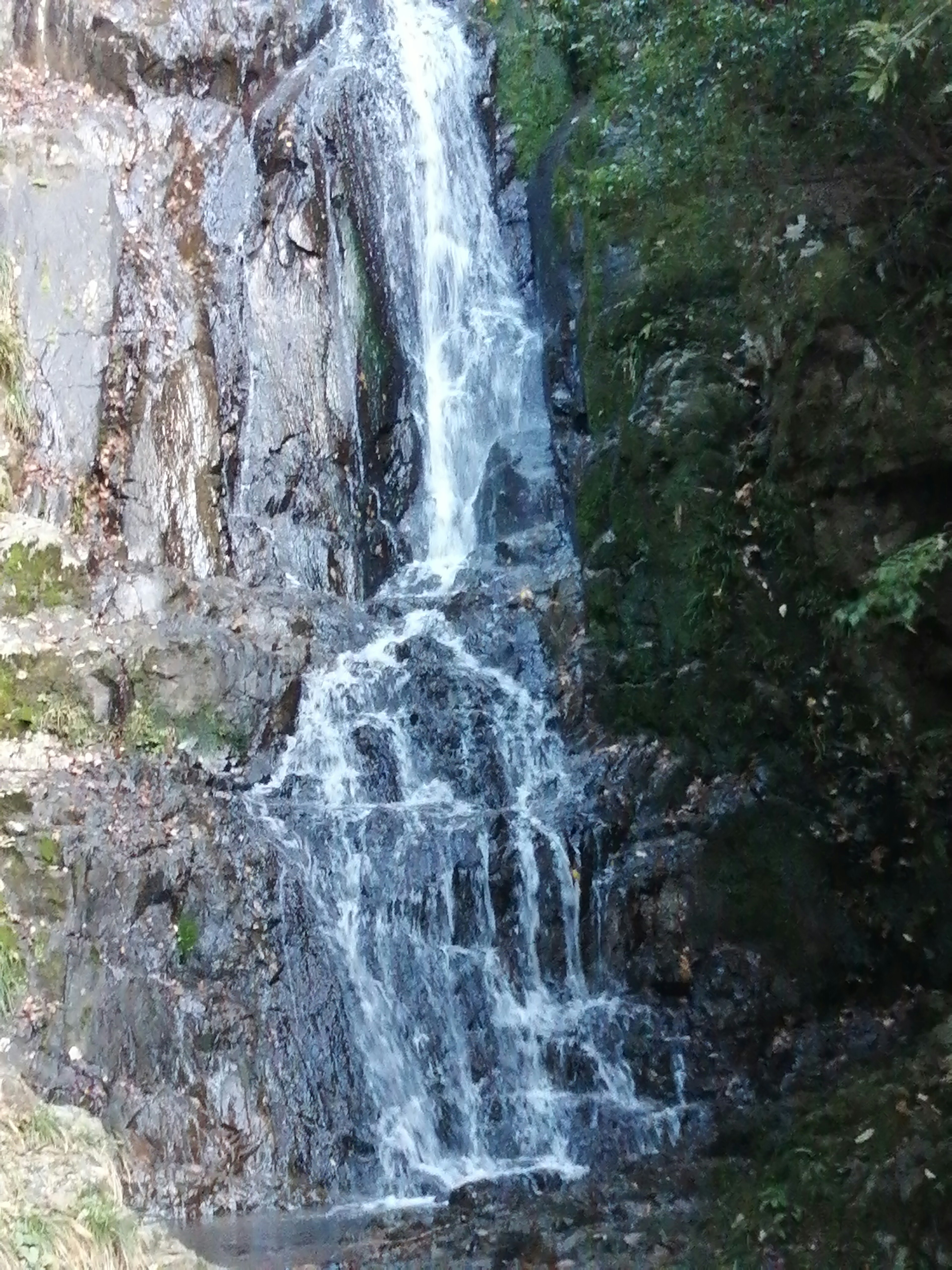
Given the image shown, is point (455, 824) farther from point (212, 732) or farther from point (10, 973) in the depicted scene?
point (10, 973)

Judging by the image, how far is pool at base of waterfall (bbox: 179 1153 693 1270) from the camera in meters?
5.11

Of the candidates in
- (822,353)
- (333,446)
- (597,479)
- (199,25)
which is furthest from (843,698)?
(199,25)

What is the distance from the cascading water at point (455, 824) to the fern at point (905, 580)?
282 centimetres

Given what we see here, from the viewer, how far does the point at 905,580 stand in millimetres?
5602

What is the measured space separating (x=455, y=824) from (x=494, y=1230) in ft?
9.38

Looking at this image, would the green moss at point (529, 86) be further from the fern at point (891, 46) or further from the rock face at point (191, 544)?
the fern at point (891, 46)

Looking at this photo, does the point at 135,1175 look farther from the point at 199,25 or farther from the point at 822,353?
the point at 199,25

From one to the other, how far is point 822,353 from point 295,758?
493 centimetres

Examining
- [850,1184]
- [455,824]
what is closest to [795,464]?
[455,824]

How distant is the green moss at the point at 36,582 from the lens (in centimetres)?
895

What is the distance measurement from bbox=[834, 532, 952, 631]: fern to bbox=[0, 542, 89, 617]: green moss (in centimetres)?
625

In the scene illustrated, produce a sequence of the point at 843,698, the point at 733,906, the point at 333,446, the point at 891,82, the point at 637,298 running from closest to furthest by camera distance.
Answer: the point at 891,82 → the point at 843,698 → the point at 733,906 → the point at 637,298 → the point at 333,446

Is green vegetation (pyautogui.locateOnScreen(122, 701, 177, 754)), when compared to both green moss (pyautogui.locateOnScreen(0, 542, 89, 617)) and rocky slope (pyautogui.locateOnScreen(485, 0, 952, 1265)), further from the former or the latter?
rocky slope (pyautogui.locateOnScreen(485, 0, 952, 1265))

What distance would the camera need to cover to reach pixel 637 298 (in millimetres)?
8750
